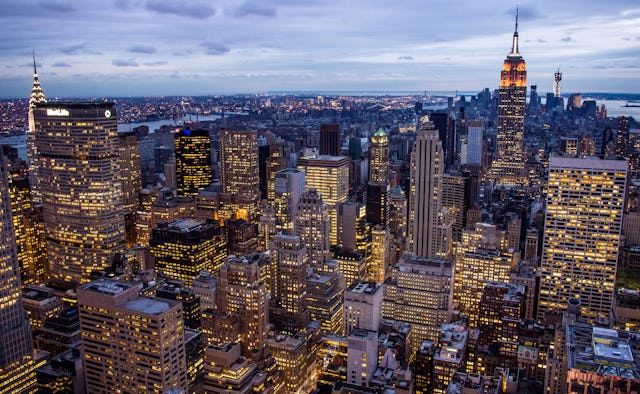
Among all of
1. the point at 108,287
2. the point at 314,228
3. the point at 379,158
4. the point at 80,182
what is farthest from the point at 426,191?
the point at 108,287

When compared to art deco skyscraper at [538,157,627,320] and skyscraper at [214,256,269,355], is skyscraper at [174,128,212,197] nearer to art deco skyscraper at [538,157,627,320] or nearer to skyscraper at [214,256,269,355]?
skyscraper at [214,256,269,355]

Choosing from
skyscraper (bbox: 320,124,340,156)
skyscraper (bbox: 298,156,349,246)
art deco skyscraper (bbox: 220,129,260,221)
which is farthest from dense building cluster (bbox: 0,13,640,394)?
skyscraper (bbox: 320,124,340,156)

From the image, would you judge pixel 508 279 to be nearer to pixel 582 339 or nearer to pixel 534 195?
pixel 582 339

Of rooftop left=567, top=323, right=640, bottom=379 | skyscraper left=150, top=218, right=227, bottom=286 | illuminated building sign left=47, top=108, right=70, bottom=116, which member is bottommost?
skyscraper left=150, top=218, right=227, bottom=286

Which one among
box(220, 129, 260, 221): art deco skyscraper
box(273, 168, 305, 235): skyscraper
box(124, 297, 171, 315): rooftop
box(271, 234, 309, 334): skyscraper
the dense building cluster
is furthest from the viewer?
box(220, 129, 260, 221): art deco skyscraper

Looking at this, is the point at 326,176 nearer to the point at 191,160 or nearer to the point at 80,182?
the point at 191,160
